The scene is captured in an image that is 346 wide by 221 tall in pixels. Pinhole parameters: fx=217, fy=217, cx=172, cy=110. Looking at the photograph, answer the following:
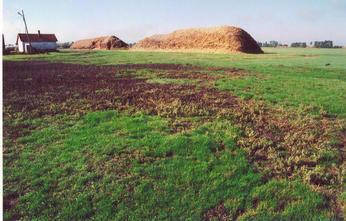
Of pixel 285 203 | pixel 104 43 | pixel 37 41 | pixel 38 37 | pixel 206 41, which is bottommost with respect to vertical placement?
pixel 285 203

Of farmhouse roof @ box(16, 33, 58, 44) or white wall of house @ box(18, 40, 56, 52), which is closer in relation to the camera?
white wall of house @ box(18, 40, 56, 52)

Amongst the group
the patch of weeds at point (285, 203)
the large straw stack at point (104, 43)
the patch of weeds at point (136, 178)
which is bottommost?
the patch of weeds at point (285, 203)

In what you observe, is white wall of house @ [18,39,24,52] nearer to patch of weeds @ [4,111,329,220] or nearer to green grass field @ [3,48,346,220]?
green grass field @ [3,48,346,220]

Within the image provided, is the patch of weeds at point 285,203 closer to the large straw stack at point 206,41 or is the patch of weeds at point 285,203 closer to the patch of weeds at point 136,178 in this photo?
→ the patch of weeds at point 136,178

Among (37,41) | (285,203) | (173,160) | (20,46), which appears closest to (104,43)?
(37,41)

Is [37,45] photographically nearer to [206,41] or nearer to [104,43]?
[104,43]

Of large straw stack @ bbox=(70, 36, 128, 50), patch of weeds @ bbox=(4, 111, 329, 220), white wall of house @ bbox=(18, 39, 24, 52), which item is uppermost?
large straw stack @ bbox=(70, 36, 128, 50)

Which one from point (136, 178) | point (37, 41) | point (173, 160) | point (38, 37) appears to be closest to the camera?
point (136, 178)

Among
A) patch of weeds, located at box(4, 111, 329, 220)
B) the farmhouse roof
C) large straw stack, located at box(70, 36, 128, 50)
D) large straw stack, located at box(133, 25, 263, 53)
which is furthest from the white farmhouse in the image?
patch of weeds, located at box(4, 111, 329, 220)

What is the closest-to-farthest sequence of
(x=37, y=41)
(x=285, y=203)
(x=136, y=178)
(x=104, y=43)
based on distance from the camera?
(x=285, y=203) < (x=136, y=178) < (x=37, y=41) < (x=104, y=43)

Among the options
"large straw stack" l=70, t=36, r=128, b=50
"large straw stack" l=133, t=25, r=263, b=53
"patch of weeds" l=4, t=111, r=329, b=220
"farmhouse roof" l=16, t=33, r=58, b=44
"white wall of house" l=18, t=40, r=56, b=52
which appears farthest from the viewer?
"large straw stack" l=70, t=36, r=128, b=50

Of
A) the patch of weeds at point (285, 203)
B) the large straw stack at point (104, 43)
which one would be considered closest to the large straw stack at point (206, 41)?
the large straw stack at point (104, 43)

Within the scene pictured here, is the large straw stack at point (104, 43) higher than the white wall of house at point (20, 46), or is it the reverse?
the large straw stack at point (104, 43)

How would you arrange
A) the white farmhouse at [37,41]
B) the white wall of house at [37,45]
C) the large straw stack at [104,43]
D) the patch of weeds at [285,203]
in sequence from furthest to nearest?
the large straw stack at [104,43]
the white farmhouse at [37,41]
the white wall of house at [37,45]
the patch of weeds at [285,203]
